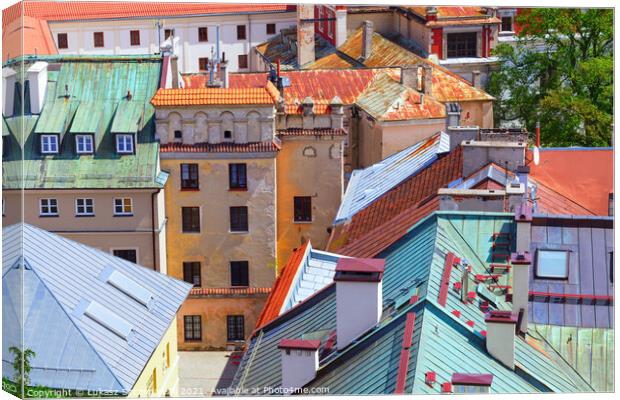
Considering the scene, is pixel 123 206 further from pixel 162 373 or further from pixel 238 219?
pixel 162 373

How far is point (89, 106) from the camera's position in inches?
1666

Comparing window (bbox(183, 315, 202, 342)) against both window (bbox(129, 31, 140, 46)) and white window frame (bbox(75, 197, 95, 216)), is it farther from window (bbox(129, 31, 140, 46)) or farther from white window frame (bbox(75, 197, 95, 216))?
window (bbox(129, 31, 140, 46))

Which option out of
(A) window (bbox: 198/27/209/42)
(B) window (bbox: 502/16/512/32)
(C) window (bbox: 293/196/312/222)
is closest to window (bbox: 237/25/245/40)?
(A) window (bbox: 198/27/209/42)

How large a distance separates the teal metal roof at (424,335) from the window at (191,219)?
13.6 m

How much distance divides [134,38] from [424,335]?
49.8 metres

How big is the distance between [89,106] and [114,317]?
50.3 ft

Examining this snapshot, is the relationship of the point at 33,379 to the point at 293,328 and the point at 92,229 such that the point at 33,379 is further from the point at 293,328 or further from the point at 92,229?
the point at 92,229

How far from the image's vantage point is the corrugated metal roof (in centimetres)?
3978

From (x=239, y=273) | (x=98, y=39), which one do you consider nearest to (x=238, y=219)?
(x=239, y=273)

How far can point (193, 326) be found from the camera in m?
42.6

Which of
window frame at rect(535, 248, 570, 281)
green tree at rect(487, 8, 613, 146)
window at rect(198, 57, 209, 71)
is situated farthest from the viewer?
window at rect(198, 57, 209, 71)

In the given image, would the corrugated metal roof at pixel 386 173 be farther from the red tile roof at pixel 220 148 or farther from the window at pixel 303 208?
the red tile roof at pixel 220 148

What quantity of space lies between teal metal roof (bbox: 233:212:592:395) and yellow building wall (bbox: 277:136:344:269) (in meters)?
13.4

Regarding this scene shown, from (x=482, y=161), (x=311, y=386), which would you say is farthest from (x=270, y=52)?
(x=311, y=386)
